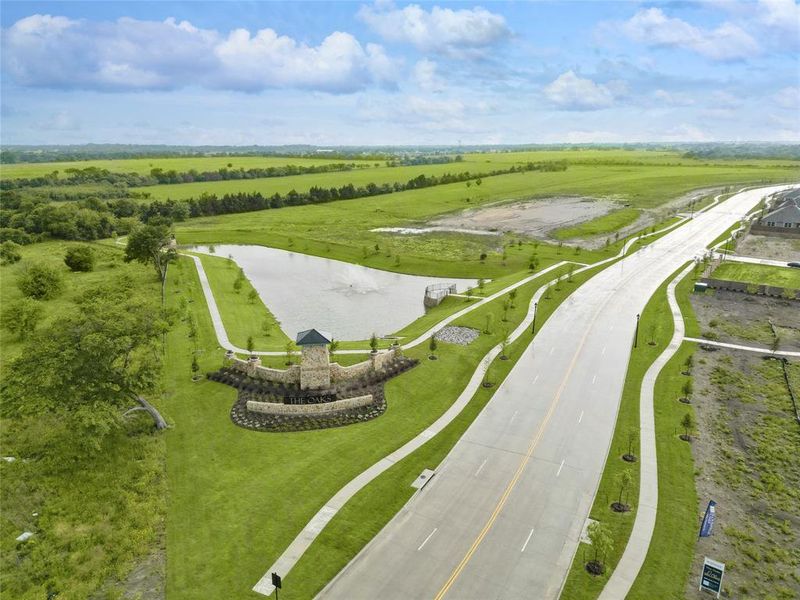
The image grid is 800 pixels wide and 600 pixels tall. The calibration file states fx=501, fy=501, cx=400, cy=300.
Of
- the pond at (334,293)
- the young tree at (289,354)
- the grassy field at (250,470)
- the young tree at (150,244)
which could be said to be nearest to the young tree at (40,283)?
the young tree at (150,244)

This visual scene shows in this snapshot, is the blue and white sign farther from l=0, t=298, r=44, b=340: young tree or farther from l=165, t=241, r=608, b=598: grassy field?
l=0, t=298, r=44, b=340: young tree

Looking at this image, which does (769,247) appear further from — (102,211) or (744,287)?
(102,211)

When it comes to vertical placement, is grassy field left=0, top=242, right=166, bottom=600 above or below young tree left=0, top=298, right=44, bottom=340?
below

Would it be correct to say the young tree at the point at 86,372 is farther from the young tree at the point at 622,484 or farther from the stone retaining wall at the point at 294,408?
the young tree at the point at 622,484

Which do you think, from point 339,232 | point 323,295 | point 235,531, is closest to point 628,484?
point 235,531

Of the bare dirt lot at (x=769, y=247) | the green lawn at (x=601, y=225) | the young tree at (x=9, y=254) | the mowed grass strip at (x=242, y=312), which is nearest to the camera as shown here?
the mowed grass strip at (x=242, y=312)

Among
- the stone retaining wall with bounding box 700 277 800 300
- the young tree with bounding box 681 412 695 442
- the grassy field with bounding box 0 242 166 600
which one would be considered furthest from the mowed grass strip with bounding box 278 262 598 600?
the stone retaining wall with bounding box 700 277 800 300
